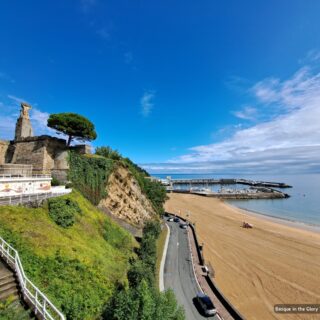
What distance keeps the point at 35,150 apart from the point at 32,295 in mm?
26681

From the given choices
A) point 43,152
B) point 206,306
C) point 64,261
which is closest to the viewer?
point 64,261

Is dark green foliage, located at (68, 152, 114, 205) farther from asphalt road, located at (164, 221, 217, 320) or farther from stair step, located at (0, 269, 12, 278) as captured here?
stair step, located at (0, 269, 12, 278)

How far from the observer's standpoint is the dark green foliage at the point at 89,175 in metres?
25.8

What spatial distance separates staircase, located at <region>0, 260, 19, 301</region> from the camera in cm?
815

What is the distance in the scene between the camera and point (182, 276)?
21.7 metres

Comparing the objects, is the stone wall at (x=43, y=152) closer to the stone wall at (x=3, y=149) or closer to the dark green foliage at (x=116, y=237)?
the stone wall at (x=3, y=149)

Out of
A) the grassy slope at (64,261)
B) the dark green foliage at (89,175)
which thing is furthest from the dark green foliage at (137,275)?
the dark green foliage at (89,175)

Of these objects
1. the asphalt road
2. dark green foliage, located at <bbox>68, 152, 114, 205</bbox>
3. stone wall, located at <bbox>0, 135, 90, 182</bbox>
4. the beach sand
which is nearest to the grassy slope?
the asphalt road

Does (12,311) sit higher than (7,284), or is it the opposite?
(7,284)

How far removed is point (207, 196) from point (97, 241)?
83582 mm

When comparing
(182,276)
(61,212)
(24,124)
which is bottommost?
(182,276)

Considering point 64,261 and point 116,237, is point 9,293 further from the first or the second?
point 116,237

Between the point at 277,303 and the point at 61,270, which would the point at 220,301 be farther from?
the point at 61,270

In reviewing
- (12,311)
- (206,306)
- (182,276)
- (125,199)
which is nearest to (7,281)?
(12,311)
